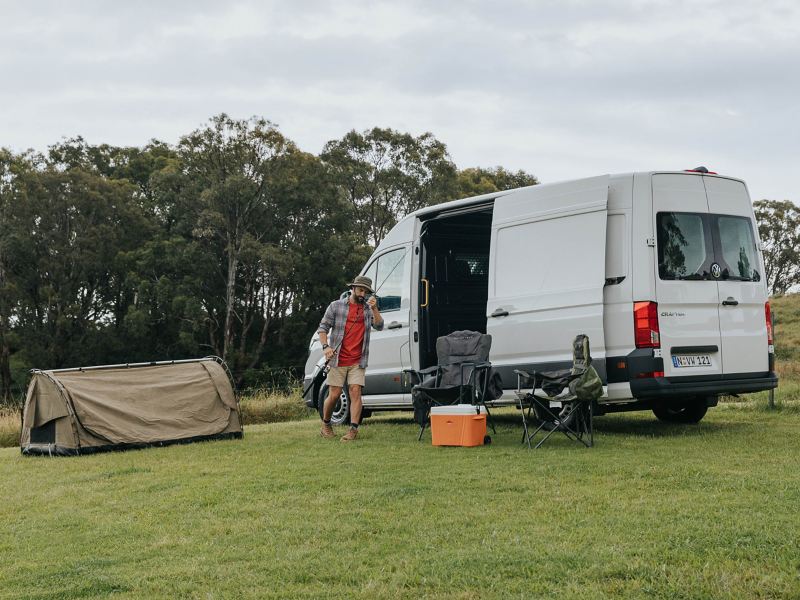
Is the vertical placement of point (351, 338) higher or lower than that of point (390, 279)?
lower

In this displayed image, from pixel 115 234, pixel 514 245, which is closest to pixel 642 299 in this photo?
pixel 514 245

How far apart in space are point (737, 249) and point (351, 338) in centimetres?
390

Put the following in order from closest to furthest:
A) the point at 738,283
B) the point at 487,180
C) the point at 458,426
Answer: the point at 458,426 → the point at 738,283 → the point at 487,180

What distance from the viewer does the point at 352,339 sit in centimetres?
963

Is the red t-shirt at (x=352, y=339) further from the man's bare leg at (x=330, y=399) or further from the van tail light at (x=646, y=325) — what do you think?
the van tail light at (x=646, y=325)

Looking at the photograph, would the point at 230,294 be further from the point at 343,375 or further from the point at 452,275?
the point at 343,375

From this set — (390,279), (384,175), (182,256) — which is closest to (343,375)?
(390,279)

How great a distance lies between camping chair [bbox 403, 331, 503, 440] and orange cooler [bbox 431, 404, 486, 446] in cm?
23

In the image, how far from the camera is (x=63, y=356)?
125ft

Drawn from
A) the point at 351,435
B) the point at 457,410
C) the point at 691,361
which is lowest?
the point at 351,435

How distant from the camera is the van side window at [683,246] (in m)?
8.29

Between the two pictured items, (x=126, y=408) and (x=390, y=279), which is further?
(x=390, y=279)

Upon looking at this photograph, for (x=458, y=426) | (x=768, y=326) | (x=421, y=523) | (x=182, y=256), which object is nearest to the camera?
(x=421, y=523)

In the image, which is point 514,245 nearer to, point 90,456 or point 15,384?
point 90,456
